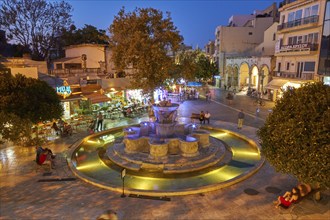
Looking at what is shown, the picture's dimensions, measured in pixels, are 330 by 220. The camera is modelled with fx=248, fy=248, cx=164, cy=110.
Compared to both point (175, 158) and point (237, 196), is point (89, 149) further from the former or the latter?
point (237, 196)

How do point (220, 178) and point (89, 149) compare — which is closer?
point (220, 178)

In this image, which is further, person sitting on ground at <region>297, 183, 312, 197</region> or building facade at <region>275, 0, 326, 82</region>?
building facade at <region>275, 0, 326, 82</region>

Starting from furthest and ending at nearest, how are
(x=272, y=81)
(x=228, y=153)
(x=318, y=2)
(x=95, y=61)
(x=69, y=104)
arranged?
(x=272, y=81), (x=95, y=61), (x=318, y=2), (x=69, y=104), (x=228, y=153)

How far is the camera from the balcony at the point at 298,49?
2572 cm

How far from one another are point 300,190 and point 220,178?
3.65 meters

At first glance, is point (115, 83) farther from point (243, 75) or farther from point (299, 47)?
point (243, 75)

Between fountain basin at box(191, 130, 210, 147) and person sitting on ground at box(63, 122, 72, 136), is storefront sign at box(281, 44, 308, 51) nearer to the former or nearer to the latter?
fountain basin at box(191, 130, 210, 147)

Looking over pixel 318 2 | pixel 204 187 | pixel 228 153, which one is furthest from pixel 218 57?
pixel 204 187

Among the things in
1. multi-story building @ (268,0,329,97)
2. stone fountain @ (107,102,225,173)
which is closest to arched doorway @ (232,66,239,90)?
multi-story building @ (268,0,329,97)

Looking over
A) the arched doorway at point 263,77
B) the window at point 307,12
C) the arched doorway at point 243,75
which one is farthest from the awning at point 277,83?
the arched doorway at point 243,75

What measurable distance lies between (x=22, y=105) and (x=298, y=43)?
93.3 feet

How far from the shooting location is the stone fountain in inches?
492

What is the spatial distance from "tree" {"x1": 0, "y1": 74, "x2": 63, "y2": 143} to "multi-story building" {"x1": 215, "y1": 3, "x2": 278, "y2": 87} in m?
43.0

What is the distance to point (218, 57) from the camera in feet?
184
